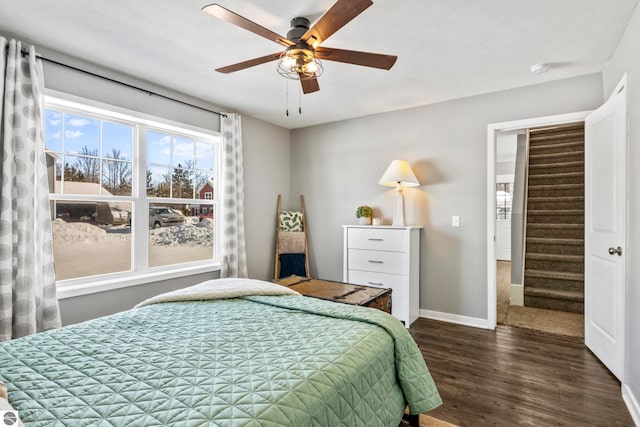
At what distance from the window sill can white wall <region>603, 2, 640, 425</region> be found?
356cm

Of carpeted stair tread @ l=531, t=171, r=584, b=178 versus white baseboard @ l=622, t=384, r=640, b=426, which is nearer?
white baseboard @ l=622, t=384, r=640, b=426

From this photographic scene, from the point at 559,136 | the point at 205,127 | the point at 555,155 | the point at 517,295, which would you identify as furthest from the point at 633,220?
the point at 205,127

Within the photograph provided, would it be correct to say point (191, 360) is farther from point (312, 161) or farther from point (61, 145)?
point (312, 161)

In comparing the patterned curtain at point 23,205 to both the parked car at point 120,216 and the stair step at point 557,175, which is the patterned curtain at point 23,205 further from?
the stair step at point 557,175

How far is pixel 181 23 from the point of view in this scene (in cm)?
214

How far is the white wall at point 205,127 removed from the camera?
262 centimetres

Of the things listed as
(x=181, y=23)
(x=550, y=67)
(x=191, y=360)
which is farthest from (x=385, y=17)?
(x=191, y=360)

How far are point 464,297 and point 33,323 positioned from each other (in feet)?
12.2

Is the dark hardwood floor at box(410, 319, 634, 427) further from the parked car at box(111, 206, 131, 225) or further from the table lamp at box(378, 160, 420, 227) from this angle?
the parked car at box(111, 206, 131, 225)

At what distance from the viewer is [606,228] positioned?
2.50 m

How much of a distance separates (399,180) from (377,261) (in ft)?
3.00

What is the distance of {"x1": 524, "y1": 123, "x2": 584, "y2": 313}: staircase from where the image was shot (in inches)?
159

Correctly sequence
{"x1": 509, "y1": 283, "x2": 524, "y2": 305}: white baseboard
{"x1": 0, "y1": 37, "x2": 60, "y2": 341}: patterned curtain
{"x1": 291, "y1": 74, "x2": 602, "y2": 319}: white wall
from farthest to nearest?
{"x1": 509, "y1": 283, "x2": 524, "y2": 305}: white baseboard < {"x1": 291, "y1": 74, "x2": 602, "y2": 319}: white wall < {"x1": 0, "y1": 37, "x2": 60, "y2": 341}: patterned curtain

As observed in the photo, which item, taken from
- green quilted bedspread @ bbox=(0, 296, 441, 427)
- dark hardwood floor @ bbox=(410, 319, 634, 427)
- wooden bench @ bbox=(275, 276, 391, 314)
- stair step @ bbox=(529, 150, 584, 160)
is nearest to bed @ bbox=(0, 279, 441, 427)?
green quilted bedspread @ bbox=(0, 296, 441, 427)
